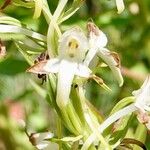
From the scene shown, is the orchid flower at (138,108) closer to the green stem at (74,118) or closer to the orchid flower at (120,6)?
the green stem at (74,118)

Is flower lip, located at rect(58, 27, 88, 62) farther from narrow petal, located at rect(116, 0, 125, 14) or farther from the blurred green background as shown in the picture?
the blurred green background

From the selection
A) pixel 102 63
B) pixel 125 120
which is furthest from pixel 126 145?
pixel 102 63

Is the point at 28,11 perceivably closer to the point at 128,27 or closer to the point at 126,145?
the point at 128,27

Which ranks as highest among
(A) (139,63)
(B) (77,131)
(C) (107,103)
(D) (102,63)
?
(D) (102,63)

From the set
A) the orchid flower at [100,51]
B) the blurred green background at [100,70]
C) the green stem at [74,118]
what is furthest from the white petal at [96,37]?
the blurred green background at [100,70]

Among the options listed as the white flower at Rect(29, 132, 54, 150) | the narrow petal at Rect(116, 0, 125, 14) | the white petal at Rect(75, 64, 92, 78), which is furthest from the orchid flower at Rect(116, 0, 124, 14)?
the white flower at Rect(29, 132, 54, 150)

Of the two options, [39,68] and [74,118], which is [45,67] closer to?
[39,68]
